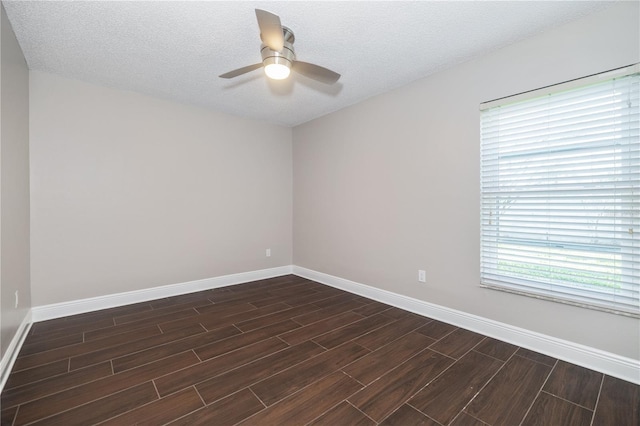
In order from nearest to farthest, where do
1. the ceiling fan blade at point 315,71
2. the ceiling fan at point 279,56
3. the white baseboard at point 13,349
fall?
the ceiling fan at point 279,56 < the white baseboard at point 13,349 < the ceiling fan blade at point 315,71

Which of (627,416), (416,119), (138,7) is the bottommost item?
(627,416)

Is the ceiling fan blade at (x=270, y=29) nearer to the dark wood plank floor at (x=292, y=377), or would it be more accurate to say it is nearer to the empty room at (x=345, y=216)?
the empty room at (x=345, y=216)

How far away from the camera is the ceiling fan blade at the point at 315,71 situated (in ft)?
6.79

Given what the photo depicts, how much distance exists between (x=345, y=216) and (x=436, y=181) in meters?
1.33

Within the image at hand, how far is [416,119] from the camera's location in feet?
9.55

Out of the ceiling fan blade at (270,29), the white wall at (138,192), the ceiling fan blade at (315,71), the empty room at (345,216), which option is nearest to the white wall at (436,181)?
the empty room at (345,216)

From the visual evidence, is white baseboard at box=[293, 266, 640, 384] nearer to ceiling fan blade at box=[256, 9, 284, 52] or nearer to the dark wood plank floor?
the dark wood plank floor

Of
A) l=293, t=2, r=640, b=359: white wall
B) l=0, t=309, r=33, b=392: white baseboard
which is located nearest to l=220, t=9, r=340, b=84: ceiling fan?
l=293, t=2, r=640, b=359: white wall

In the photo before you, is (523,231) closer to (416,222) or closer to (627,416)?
(416,222)

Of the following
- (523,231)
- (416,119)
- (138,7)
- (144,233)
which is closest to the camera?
(138,7)

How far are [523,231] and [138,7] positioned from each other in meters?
3.23

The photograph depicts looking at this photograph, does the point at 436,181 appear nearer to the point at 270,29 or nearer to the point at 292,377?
the point at 270,29

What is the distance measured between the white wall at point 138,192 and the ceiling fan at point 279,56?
5.86 ft

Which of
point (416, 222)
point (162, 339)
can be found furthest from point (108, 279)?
point (416, 222)
